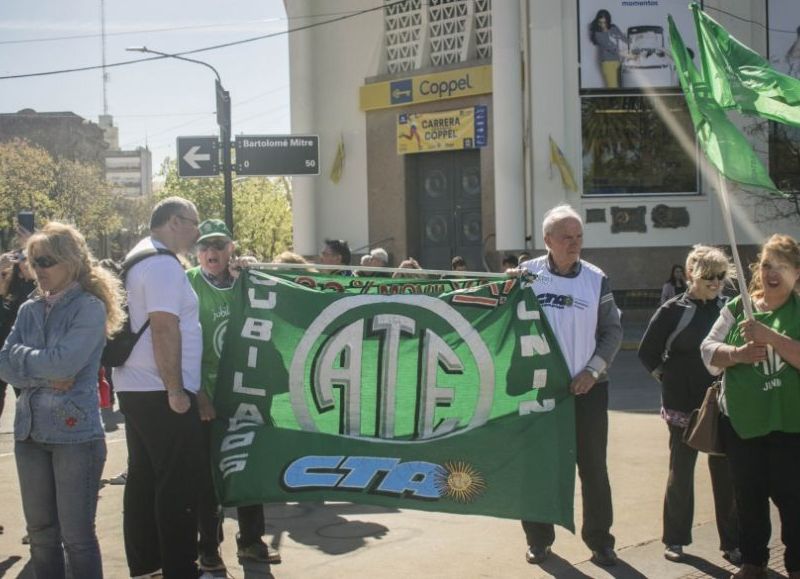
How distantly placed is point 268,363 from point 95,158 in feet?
290

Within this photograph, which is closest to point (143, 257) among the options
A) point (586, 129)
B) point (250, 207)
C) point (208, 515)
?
point (208, 515)

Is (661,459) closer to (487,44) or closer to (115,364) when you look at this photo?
(115,364)

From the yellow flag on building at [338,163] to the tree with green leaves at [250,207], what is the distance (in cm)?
2917

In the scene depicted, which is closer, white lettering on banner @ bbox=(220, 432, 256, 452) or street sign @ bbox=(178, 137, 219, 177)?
white lettering on banner @ bbox=(220, 432, 256, 452)

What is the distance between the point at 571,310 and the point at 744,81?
5.03 feet

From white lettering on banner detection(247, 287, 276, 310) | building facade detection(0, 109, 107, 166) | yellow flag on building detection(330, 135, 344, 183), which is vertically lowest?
white lettering on banner detection(247, 287, 276, 310)

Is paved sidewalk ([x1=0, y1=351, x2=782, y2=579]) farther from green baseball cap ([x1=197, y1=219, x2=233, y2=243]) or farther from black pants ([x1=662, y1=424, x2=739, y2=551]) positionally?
green baseball cap ([x1=197, y1=219, x2=233, y2=243])

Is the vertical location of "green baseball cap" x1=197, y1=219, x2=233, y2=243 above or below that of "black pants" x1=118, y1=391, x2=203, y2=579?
above

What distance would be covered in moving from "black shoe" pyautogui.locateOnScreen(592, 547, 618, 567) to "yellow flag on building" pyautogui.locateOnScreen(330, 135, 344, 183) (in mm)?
21997

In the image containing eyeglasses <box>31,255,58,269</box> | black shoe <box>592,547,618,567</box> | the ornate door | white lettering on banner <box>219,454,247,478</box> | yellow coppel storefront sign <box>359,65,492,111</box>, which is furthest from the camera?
the ornate door

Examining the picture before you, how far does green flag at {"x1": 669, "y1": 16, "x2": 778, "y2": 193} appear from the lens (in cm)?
477

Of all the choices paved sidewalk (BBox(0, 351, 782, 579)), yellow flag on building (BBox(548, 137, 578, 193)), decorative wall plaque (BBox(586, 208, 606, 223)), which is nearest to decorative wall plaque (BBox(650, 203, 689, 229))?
decorative wall plaque (BBox(586, 208, 606, 223))

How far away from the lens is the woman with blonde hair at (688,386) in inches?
232

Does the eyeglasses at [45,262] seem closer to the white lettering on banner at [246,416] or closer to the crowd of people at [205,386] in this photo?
the crowd of people at [205,386]
